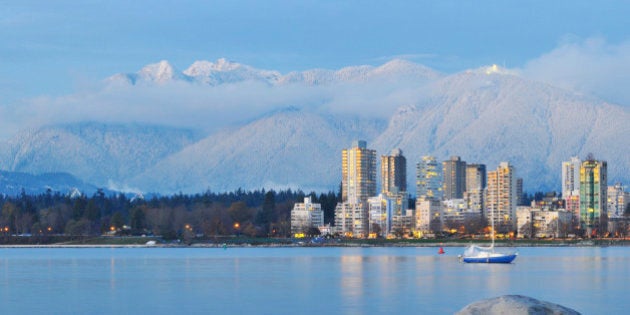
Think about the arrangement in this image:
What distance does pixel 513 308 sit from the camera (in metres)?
25.3

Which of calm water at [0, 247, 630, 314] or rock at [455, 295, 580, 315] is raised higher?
rock at [455, 295, 580, 315]

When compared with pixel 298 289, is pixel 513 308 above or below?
above

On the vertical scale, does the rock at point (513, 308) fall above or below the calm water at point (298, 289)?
above

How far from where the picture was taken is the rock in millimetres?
25219

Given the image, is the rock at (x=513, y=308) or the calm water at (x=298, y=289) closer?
the rock at (x=513, y=308)

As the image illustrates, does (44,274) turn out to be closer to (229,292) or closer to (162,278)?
(162,278)

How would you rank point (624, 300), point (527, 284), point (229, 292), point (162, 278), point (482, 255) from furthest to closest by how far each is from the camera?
point (482, 255), point (162, 278), point (527, 284), point (229, 292), point (624, 300)

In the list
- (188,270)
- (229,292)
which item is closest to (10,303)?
(229,292)

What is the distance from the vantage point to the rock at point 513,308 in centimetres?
2522

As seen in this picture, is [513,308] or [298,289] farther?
[298,289]

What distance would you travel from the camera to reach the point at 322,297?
6022 centimetres

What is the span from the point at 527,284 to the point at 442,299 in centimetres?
1628

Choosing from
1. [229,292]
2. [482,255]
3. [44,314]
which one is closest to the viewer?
[44,314]

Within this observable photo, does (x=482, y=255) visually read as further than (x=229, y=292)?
Yes
